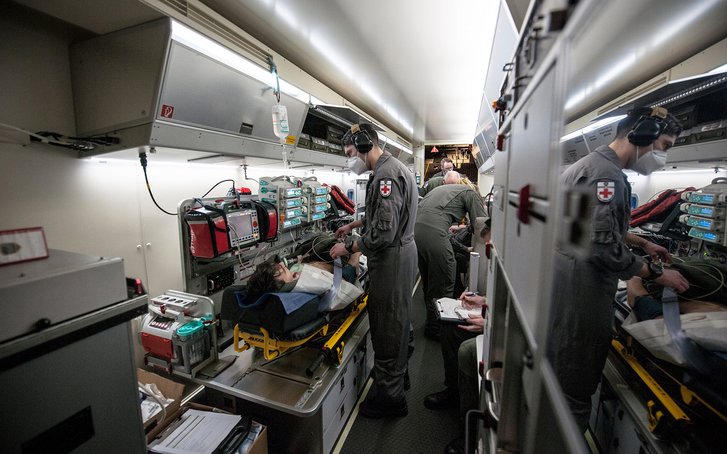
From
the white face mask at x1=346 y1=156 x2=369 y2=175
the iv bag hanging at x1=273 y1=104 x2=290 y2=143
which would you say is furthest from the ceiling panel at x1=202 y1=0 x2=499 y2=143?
→ the white face mask at x1=346 y1=156 x2=369 y2=175

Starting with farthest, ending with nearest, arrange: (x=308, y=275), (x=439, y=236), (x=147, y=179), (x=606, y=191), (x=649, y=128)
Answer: (x=439, y=236), (x=308, y=275), (x=147, y=179), (x=649, y=128), (x=606, y=191)

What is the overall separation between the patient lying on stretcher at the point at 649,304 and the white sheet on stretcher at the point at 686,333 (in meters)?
0.13

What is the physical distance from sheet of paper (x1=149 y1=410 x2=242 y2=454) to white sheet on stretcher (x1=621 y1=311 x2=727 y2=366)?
2.28 metres

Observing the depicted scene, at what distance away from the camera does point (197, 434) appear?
1527 millimetres

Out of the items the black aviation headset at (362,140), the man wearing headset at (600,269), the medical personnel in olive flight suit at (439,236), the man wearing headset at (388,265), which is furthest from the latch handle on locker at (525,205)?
the medical personnel in olive flight suit at (439,236)

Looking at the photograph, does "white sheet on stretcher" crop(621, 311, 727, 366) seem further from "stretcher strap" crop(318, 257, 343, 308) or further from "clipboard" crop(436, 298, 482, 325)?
"stretcher strap" crop(318, 257, 343, 308)

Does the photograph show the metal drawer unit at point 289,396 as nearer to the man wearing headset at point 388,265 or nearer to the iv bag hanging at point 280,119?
the man wearing headset at point 388,265

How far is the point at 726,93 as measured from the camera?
163 centimetres

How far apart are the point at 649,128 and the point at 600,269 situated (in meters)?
0.83

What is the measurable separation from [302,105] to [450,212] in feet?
7.29

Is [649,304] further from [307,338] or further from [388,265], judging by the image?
[307,338]

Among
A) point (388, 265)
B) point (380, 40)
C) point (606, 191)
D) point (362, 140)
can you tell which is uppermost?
point (380, 40)

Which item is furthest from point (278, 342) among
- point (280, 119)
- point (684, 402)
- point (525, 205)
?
point (684, 402)

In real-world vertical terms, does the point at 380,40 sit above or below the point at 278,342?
above
